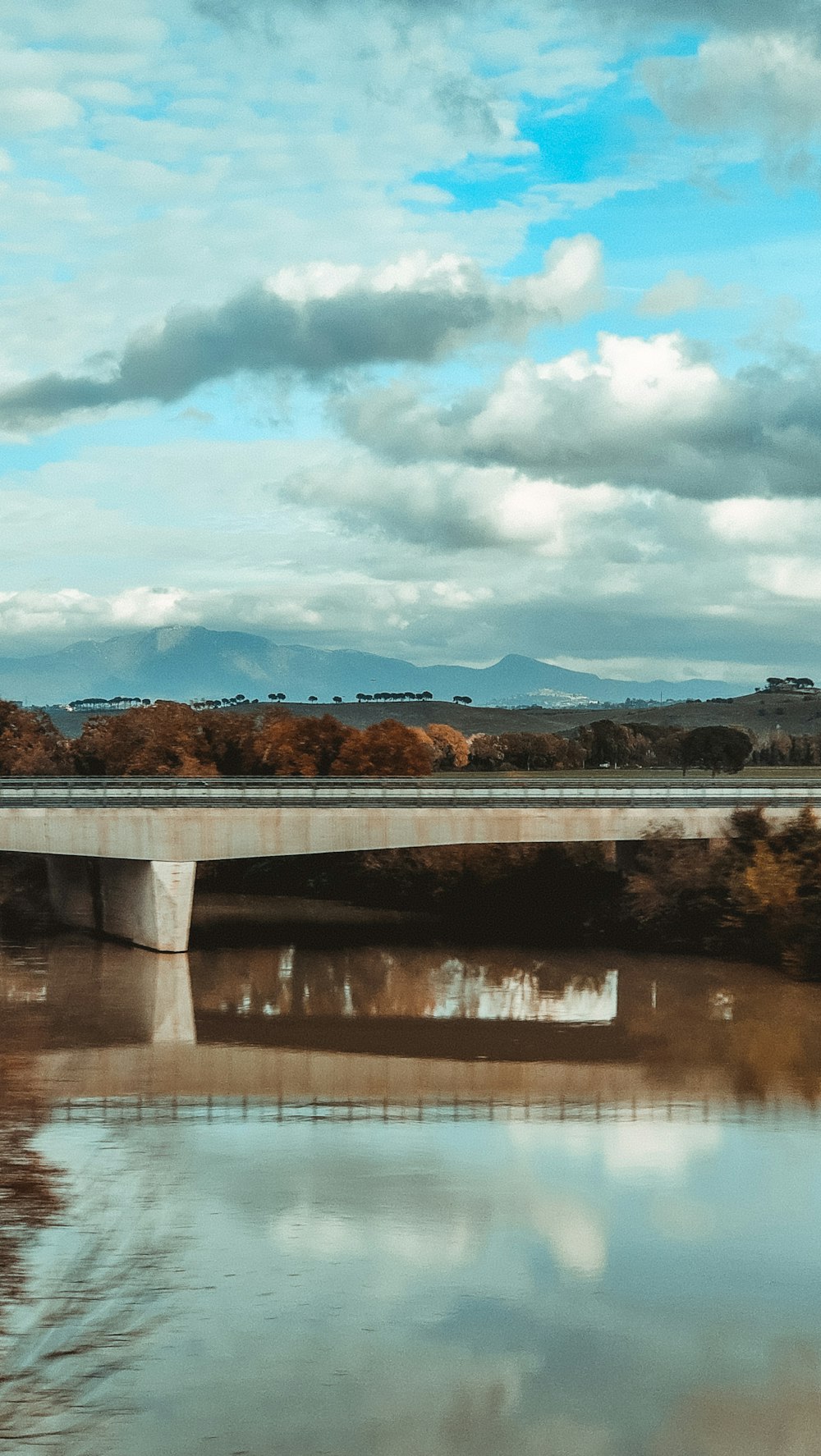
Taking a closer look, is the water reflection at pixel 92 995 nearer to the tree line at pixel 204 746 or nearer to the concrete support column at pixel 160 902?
the concrete support column at pixel 160 902

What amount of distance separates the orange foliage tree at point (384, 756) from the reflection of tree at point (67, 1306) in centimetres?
5506

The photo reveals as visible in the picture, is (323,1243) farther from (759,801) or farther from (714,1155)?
(759,801)

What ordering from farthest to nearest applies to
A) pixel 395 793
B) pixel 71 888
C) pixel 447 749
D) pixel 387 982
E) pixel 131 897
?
pixel 447 749, pixel 71 888, pixel 395 793, pixel 131 897, pixel 387 982

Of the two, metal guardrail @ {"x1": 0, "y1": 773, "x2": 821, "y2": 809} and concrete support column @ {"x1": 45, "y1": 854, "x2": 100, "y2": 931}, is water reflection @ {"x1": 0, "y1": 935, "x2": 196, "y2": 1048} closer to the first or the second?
metal guardrail @ {"x1": 0, "y1": 773, "x2": 821, "y2": 809}

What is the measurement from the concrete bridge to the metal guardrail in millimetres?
70

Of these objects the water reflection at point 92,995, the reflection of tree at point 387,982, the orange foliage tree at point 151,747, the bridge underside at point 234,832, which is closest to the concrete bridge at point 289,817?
the bridge underside at point 234,832

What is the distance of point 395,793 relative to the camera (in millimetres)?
60188

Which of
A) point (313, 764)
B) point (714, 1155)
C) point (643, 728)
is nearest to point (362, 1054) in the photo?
point (714, 1155)

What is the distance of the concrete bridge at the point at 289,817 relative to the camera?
56281mm

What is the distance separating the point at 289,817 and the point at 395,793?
5205mm

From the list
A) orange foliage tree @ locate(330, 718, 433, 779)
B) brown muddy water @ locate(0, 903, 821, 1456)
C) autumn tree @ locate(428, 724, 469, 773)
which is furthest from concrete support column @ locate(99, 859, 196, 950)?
autumn tree @ locate(428, 724, 469, 773)

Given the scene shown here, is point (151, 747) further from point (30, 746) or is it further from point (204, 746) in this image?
point (30, 746)

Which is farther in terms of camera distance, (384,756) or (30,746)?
(30,746)

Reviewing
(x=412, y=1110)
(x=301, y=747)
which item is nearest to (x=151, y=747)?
(x=301, y=747)
